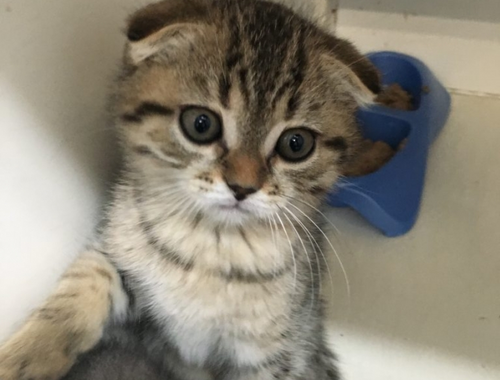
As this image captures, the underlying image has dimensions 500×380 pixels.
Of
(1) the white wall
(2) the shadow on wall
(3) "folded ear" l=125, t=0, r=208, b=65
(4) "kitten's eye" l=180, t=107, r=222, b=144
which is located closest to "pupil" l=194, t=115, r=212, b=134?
(4) "kitten's eye" l=180, t=107, r=222, b=144

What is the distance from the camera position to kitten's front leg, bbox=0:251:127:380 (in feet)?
2.61

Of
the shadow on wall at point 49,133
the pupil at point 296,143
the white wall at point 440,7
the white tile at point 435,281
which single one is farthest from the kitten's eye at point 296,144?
the white wall at point 440,7

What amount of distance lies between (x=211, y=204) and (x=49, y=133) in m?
0.27

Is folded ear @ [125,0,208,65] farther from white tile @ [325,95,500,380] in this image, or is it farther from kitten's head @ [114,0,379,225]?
white tile @ [325,95,500,380]

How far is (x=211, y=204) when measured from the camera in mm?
759

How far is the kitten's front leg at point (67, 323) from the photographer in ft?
2.61

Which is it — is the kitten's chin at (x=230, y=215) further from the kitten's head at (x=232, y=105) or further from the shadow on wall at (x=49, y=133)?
the shadow on wall at (x=49, y=133)

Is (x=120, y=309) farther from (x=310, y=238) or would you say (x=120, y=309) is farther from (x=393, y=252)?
(x=393, y=252)

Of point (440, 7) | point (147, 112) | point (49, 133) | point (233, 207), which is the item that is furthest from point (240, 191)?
point (440, 7)

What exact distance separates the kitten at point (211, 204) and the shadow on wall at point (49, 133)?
49mm

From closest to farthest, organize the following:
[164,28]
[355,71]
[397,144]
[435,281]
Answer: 1. [164,28]
2. [355,71]
3. [435,281]
4. [397,144]

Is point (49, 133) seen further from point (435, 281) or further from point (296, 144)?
point (435, 281)

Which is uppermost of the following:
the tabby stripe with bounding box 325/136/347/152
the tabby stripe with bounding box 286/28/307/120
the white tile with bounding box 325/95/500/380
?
the tabby stripe with bounding box 286/28/307/120

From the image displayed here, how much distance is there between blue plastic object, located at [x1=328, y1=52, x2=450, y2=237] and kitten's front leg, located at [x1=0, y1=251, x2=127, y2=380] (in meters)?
Result: 0.53
